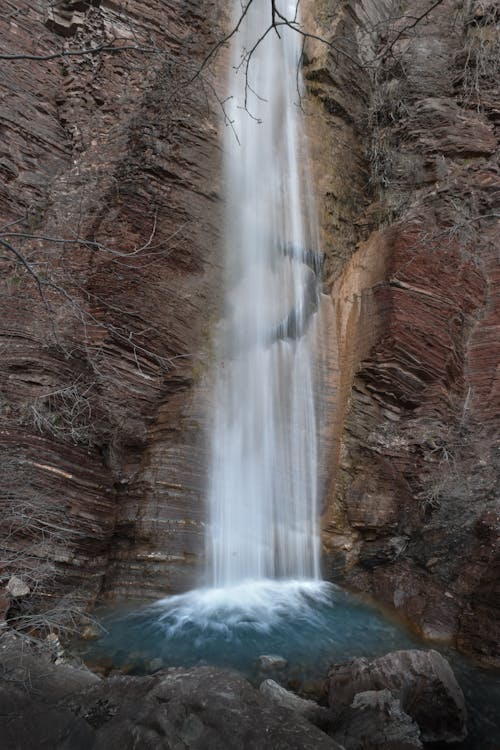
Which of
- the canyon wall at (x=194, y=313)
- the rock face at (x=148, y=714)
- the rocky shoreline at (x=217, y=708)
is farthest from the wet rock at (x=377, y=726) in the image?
the canyon wall at (x=194, y=313)

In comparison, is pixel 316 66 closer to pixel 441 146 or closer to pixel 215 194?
pixel 441 146

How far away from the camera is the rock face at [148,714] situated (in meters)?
2.80

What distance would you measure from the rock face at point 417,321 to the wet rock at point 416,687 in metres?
1.25

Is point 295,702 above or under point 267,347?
under

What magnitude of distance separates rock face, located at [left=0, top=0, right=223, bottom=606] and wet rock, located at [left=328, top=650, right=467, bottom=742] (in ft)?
9.10

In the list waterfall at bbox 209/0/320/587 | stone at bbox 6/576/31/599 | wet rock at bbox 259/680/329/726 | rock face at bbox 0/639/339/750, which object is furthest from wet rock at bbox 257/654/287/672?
stone at bbox 6/576/31/599

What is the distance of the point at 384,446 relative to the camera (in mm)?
7488

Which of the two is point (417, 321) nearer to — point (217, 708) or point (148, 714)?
point (217, 708)

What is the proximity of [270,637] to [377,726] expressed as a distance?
1.87m

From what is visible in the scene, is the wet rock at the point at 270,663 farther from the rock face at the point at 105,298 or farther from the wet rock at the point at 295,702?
the rock face at the point at 105,298

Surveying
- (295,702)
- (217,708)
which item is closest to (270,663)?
(295,702)

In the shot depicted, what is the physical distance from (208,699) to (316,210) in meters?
8.56

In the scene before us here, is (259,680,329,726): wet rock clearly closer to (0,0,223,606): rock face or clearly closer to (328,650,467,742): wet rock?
(328,650,467,742): wet rock

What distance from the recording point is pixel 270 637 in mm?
5395
